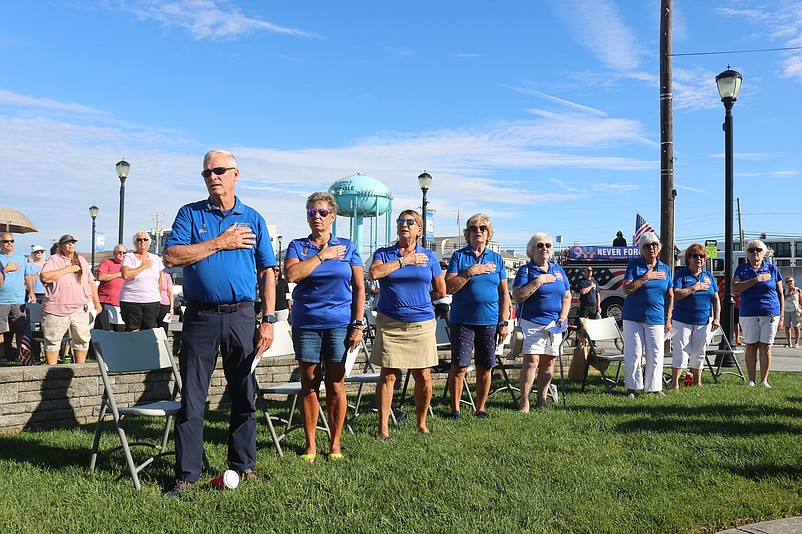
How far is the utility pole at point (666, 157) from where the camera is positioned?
11.1 m

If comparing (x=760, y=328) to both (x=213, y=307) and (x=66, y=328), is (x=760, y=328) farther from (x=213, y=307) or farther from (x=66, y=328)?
(x=66, y=328)

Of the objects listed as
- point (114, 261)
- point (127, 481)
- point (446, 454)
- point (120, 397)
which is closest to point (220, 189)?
point (127, 481)

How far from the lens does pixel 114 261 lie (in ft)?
32.6

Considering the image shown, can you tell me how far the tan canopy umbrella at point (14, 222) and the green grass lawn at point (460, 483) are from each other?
4954mm

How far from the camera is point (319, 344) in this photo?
500 centimetres

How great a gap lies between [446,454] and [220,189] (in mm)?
2328

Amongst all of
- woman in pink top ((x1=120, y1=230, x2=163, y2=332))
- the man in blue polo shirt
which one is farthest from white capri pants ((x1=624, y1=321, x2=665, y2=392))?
woman in pink top ((x1=120, y1=230, x2=163, y2=332))

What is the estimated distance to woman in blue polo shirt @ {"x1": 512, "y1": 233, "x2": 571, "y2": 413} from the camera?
717 cm

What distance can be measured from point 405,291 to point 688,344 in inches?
182

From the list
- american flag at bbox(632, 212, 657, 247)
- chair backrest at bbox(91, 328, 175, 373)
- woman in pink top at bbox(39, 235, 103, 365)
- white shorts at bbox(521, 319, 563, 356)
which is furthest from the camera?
american flag at bbox(632, 212, 657, 247)

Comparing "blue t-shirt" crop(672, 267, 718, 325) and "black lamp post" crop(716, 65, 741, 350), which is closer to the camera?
"blue t-shirt" crop(672, 267, 718, 325)

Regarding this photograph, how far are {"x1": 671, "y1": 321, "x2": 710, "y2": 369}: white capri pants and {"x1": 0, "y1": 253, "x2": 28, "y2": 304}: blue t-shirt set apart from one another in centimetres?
781

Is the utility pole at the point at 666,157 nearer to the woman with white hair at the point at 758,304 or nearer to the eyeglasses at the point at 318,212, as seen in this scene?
the woman with white hair at the point at 758,304

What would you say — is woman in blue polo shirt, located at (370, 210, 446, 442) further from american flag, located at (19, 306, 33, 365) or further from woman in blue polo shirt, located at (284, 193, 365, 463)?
american flag, located at (19, 306, 33, 365)
